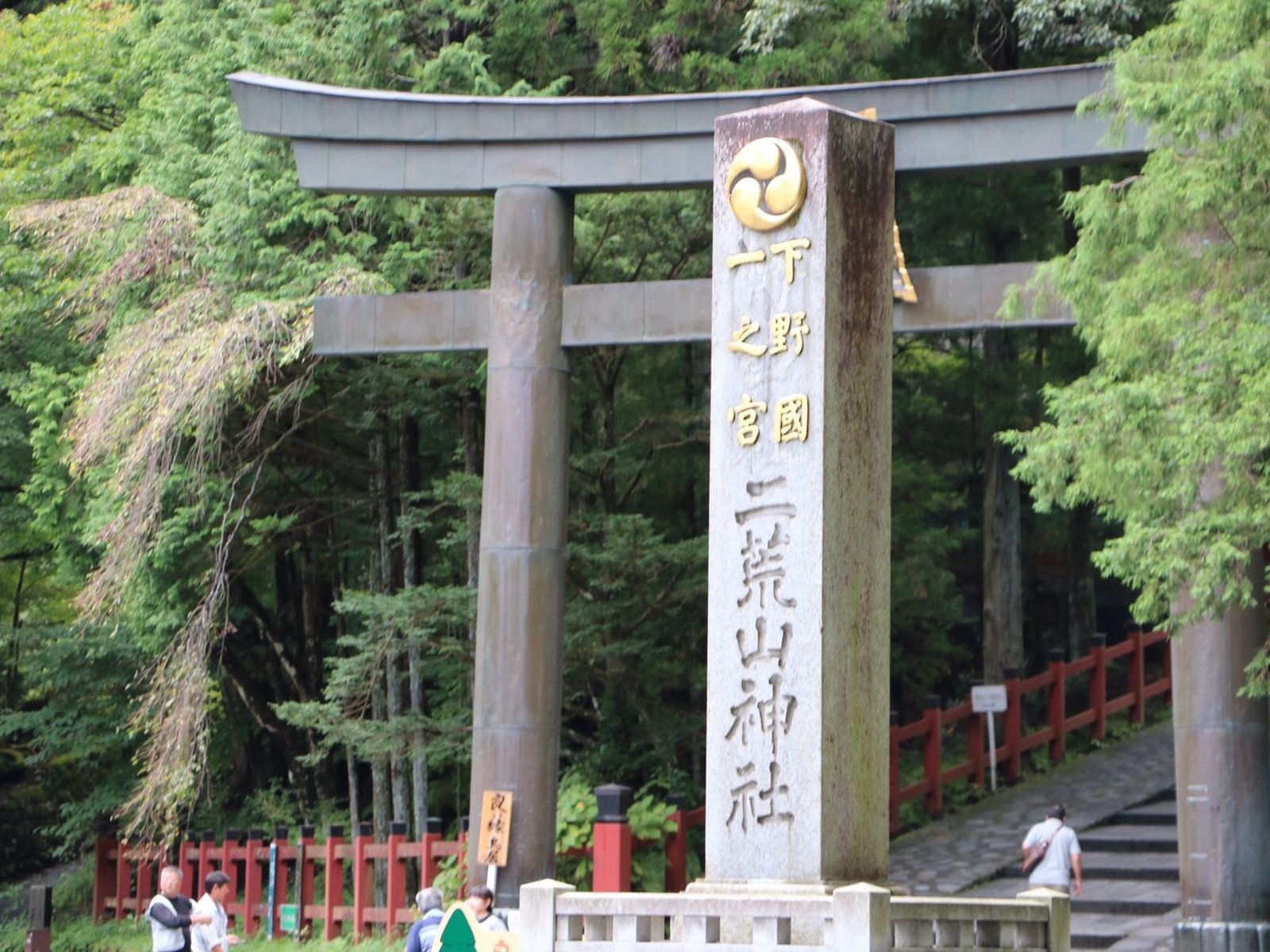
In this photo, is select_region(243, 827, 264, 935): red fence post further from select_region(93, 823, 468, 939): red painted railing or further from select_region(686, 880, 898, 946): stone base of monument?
select_region(686, 880, 898, 946): stone base of monument

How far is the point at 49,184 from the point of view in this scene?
73.7ft

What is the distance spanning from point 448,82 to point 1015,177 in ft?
21.7

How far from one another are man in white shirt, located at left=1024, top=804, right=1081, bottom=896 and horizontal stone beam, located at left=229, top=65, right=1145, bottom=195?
17.2 ft

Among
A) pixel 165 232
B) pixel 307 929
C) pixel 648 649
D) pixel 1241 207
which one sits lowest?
pixel 307 929

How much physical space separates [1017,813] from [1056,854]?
16.7 ft

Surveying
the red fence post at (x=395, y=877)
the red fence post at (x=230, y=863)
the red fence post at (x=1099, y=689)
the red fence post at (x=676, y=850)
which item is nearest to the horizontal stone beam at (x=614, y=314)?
the red fence post at (x=676, y=850)

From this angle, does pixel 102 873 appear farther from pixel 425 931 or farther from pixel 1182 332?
pixel 1182 332

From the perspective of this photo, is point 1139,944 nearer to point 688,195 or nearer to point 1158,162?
point 1158,162

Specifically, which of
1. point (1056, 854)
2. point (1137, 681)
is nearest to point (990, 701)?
point (1137, 681)

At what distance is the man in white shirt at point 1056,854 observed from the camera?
14742 mm

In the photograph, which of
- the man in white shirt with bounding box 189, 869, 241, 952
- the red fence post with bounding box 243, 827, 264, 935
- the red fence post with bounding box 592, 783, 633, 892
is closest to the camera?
the man in white shirt with bounding box 189, 869, 241, 952

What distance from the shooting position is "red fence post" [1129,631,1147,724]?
22859mm

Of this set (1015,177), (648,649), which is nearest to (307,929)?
(648,649)

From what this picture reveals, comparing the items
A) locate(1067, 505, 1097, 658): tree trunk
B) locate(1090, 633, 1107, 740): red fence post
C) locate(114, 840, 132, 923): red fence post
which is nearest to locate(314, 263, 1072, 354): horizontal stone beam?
locate(1090, 633, 1107, 740): red fence post
